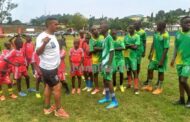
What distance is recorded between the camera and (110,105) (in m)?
7.22

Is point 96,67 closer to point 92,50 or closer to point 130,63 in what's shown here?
point 92,50

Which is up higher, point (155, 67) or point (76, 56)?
point (76, 56)

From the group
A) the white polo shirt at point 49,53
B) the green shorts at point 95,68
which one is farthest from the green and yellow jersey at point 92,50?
the white polo shirt at point 49,53

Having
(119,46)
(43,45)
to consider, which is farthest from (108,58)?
(43,45)

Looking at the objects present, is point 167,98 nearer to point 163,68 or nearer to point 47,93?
point 163,68

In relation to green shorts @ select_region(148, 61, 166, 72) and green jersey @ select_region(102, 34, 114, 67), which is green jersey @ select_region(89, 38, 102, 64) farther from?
green shorts @ select_region(148, 61, 166, 72)

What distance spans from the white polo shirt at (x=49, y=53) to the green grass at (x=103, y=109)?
1.20m

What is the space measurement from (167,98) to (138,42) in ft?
5.91

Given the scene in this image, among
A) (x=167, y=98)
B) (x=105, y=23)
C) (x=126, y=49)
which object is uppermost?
(x=105, y=23)

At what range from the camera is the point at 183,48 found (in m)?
6.99

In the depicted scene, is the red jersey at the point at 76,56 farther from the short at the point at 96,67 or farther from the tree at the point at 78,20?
the tree at the point at 78,20

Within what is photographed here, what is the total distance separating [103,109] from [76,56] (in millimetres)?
2212

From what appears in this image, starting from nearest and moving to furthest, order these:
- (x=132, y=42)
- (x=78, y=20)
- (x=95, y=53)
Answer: (x=95, y=53)
(x=132, y=42)
(x=78, y=20)

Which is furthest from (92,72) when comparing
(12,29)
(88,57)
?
(12,29)
